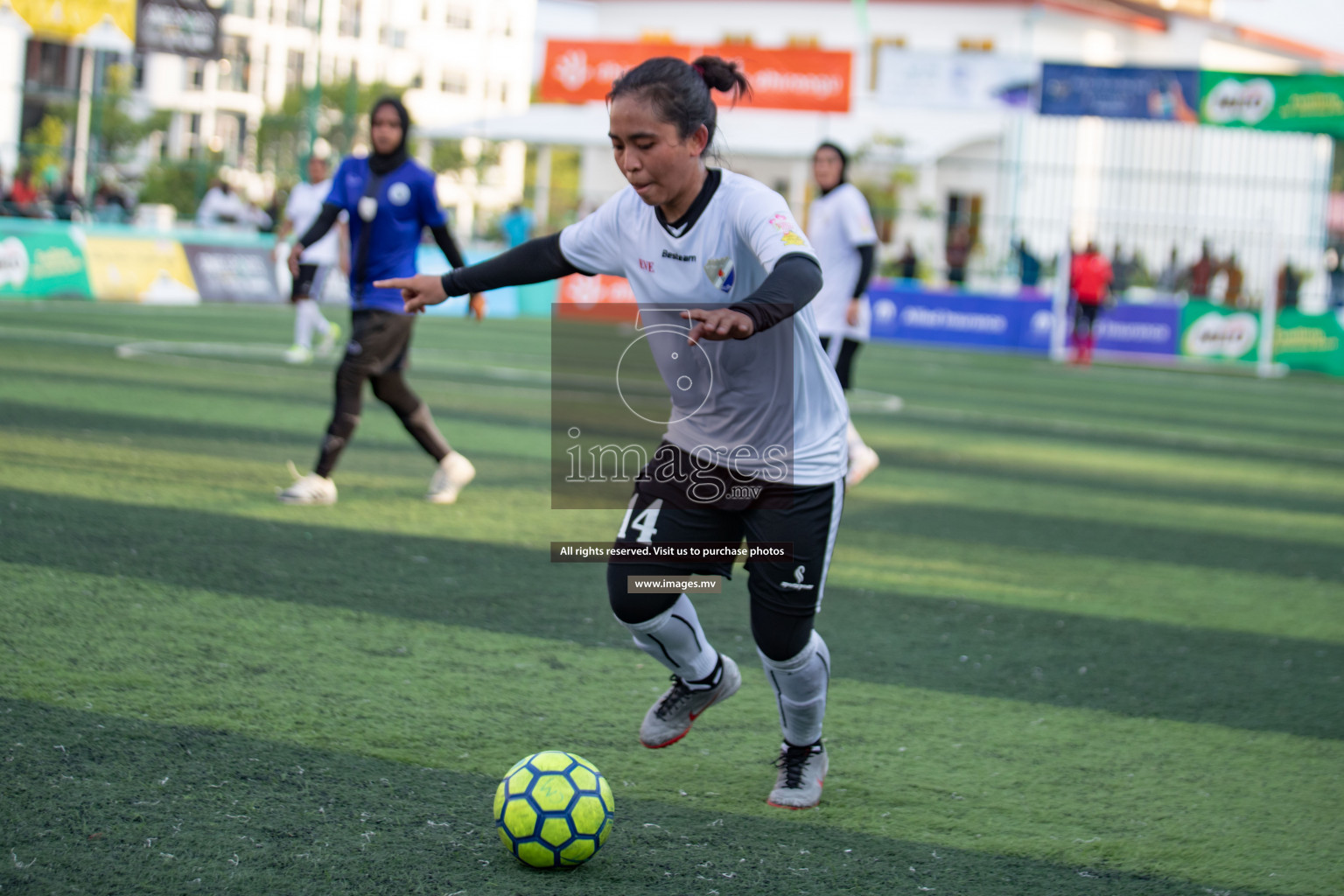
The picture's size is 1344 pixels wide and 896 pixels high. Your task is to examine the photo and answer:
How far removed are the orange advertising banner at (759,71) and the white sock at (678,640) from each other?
1067 inches

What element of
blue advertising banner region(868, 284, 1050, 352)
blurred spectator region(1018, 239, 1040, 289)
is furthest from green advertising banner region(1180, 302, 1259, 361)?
blurred spectator region(1018, 239, 1040, 289)

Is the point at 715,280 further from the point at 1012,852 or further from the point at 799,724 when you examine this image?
the point at 1012,852

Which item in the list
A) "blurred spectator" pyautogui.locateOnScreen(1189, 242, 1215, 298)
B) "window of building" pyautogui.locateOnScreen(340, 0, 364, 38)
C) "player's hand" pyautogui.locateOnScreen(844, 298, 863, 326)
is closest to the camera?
"player's hand" pyautogui.locateOnScreen(844, 298, 863, 326)

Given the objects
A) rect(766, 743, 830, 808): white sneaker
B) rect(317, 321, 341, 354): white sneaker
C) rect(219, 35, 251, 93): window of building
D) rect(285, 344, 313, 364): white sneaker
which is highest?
rect(219, 35, 251, 93): window of building

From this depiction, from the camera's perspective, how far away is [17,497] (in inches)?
287

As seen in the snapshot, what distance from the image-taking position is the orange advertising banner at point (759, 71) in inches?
1225

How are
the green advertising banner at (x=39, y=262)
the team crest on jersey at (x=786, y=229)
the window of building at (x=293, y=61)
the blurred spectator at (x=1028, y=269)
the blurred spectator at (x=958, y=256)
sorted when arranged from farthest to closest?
the window of building at (x=293, y=61) → the blurred spectator at (x=958, y=256) → the blurred spectator at (x=1028, y=269) → the green advertising banner at (x=39, y=262) → the team crest on jersey at (x=786, y=229)

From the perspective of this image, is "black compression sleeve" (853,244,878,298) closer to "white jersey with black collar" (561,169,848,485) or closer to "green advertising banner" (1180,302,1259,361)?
"white jersey with black collar" (561,169,848,485)

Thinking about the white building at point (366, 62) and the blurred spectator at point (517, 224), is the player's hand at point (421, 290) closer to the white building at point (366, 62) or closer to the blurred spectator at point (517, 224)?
the blurred spectator at point (517, 224)

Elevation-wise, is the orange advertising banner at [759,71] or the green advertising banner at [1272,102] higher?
the orange advertising banner at [759,71]

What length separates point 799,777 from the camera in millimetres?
4070

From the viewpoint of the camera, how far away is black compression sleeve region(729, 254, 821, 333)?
10.7 feet

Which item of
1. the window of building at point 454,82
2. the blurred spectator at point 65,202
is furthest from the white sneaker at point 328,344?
the window of building at point 454,82

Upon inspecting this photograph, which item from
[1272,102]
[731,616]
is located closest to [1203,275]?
[1272,102]
